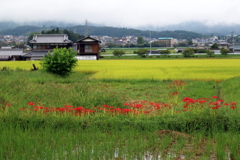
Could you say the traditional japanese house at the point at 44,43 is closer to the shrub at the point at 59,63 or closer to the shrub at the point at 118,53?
the shrub at the point at 118,53

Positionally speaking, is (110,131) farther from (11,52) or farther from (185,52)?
(11,52)

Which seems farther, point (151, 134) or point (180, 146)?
point (151, 134)

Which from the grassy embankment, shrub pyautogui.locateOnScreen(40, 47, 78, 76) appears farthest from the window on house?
the grassy embankment

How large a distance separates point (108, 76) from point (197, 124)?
1230 centimetres

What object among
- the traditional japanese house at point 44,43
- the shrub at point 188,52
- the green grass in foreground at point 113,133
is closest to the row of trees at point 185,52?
the shrub at point 188,52

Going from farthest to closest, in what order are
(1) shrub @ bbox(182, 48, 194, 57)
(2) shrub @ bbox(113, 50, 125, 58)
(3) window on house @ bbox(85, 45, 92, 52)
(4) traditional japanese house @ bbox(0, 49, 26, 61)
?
1. (2) shrub @ bbox(113, 50, 125, 58)
2. (1) shrub @ bbox(182, 48, 194, 57)
3. (4) traditional japanese house @ bbox(0, 49, 26, 61)
4. (3) window on house @ bbox(85, 45, 92, 52)

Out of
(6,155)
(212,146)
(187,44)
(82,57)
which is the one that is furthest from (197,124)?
(187,44)

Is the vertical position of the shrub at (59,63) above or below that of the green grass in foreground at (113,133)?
above

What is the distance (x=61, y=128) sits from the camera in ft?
24.4

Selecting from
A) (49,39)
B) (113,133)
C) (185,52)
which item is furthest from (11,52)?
(113,133)

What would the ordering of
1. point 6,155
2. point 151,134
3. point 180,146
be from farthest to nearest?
point 151,134
point 180,146
point 6,155

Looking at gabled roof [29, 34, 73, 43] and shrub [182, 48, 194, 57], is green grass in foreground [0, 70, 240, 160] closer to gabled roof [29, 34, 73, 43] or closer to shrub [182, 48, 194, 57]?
gabled roof [29, 34, 73, 43]

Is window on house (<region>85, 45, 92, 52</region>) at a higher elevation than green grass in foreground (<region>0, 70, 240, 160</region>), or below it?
higher

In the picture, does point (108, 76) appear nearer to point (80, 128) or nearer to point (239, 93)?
point (239, 93)
